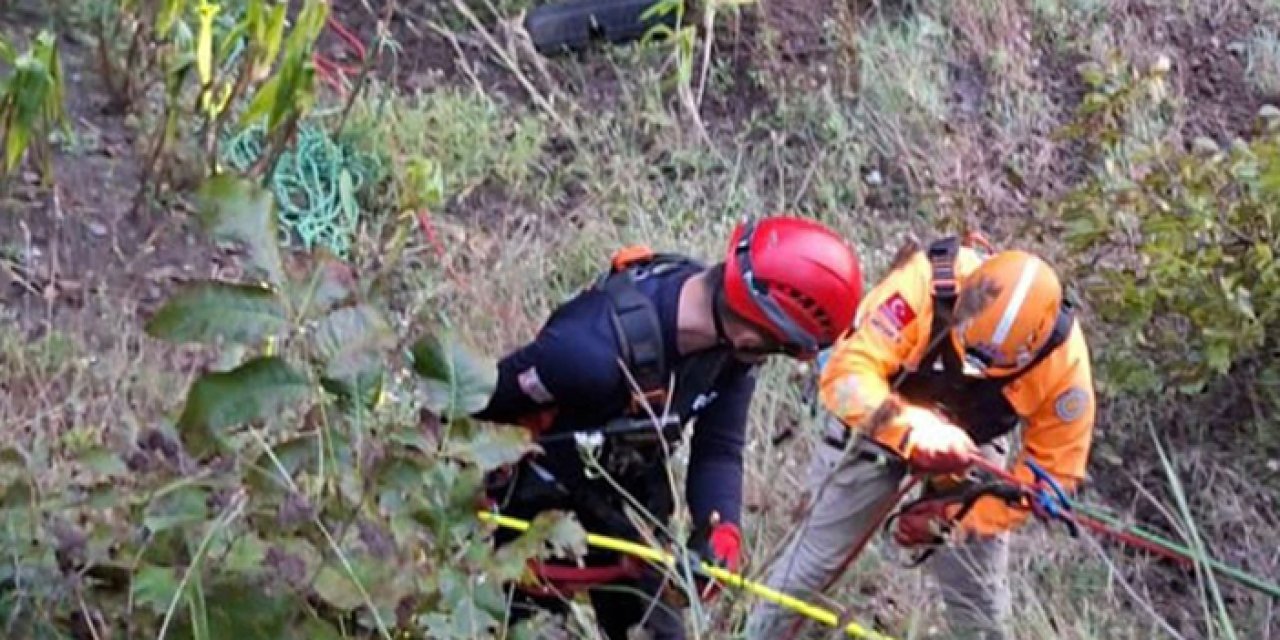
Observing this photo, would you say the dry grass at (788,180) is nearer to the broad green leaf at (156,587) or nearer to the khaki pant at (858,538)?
the khaki pant at (858,538)

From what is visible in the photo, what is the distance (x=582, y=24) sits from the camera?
345 inches

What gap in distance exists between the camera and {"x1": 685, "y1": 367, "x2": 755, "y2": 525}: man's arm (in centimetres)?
468

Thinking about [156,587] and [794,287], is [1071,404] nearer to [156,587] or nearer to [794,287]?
[794,287]

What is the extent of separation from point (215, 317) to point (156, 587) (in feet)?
1.02

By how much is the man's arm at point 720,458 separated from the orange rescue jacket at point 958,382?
0.24 metres

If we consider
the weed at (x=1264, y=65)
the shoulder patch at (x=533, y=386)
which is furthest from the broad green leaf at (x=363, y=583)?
the weed at (x=1264, y=65)

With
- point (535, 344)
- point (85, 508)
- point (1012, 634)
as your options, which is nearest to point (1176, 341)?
point (1012, 634)

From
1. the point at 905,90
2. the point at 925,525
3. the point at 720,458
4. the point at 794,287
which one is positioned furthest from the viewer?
the point at 905,90

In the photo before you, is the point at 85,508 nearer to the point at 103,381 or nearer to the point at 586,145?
the point at 103,381

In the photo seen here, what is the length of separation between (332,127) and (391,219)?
1.65ft

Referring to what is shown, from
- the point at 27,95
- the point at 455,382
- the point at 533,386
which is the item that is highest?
the point at 455,382

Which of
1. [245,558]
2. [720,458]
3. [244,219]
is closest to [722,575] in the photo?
[245,558]

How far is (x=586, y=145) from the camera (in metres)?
8.33

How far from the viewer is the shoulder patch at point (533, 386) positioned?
418 cm
